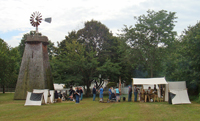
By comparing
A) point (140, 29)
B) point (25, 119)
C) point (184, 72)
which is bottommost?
point (25, 119)

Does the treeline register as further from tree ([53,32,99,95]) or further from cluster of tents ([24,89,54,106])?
cluster of tents ([24,89,54,106])

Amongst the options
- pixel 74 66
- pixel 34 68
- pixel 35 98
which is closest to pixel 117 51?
pixel 74 66

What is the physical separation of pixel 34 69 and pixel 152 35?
18.7 metres

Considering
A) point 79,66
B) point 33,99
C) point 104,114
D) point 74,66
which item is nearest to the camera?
point 104,114

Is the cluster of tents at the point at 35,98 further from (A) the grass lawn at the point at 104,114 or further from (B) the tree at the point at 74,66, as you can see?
(B) the tree at the point at 74,66

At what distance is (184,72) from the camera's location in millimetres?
21062

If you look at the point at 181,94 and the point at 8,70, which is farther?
the point at 8,70

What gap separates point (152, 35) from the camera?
34250mm

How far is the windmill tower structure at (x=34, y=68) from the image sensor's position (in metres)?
25.5

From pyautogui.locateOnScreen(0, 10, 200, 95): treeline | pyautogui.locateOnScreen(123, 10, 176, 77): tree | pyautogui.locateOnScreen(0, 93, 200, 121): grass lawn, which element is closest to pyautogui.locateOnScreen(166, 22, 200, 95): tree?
pyautogui.locateOnScreen(0, 10, 200, 95): treeline

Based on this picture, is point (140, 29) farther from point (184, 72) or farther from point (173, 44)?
point (184, 72)

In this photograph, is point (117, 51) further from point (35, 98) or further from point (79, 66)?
point (35, 98)

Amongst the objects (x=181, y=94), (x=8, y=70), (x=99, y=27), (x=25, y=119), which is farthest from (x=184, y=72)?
(x=8, y=70)

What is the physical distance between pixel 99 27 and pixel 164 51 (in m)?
12.1
